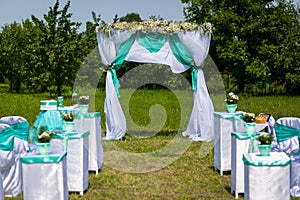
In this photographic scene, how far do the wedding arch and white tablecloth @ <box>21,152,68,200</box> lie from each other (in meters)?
5.02

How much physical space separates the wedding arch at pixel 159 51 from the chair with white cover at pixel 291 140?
13.2 ft

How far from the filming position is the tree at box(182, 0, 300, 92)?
2250 cm

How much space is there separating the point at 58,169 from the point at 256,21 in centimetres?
1939

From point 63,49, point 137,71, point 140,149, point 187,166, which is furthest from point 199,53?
point 63,49

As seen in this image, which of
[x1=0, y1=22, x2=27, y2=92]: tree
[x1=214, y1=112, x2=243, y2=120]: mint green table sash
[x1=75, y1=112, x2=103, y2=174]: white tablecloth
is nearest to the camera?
[x1=214, y1=112, x2=243, y2=120]: mint green table sash

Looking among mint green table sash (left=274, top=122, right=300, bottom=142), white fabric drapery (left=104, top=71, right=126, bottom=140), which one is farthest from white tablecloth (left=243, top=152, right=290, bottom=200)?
white fabric drapery (left=104, top=71, right=126, bottom=140)

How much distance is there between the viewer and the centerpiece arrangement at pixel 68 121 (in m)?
5.64

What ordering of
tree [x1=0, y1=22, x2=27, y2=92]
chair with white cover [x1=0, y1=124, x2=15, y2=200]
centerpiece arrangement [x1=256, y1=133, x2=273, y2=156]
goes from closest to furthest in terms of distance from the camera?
centerpiece arrangement [x1=256, y1=133, x2=273, y2=156] → chair with white cover [x1=0, y1=124, x2=15, y2=200] → tree [x1=0, y1=22, x2=27, y2=92]

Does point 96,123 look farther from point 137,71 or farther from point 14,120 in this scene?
point 137,71

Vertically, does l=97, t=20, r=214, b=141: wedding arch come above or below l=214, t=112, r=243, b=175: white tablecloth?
above

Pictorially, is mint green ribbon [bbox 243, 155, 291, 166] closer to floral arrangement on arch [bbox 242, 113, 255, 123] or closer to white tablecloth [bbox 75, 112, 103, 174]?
floral arrangement on arch [bbox 242, 113, 255, 123]

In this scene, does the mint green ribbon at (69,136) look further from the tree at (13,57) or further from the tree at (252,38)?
the tree at (13,57)

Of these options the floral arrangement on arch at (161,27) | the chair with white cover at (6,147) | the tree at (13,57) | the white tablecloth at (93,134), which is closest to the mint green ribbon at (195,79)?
the floral arrangement on arch at (161,27)

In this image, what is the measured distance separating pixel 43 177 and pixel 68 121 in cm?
139
